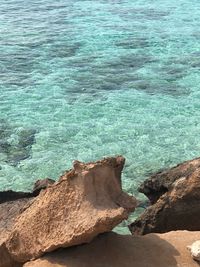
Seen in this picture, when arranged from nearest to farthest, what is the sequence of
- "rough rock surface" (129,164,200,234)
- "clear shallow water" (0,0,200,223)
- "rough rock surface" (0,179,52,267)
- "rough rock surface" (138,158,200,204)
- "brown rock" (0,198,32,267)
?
"brown rock" (0,198,32,267) < "rough rock surface" (129,164,200,234) < "rough rock surface" (0,179,52,267) < "rough rock surface" (138,158,200,204) < "clear shallow water" (0,0,200,223)

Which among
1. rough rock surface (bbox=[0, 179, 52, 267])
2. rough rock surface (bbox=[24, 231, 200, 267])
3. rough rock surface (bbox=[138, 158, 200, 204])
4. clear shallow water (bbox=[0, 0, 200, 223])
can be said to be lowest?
clear shallow water (bbox=[0, 0, 200, 223])

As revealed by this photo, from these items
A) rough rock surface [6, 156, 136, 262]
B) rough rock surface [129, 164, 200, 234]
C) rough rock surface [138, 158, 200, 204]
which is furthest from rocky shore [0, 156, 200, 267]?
rough rock surface [138, 158, 200, 204]

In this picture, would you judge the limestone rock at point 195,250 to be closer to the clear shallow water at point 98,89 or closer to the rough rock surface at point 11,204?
the rough rock surface at point 11,204

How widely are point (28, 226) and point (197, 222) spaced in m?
3.27

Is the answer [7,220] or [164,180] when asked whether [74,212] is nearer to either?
[7,220]

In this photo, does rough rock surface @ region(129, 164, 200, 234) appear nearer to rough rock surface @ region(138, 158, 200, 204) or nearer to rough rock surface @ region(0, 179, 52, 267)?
rough rock surface @ region(138, 158, 200, 204)

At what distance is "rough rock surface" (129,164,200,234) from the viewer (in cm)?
944

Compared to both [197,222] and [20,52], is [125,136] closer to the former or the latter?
[197,222]

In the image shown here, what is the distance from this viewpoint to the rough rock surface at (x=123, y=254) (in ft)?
23.6

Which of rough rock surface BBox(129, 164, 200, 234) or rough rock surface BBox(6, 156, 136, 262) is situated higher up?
rough rock surface BBox(6, 156, 136, 262)

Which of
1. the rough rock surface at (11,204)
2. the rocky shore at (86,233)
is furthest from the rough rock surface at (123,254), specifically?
the rough rock surface at (11,204)

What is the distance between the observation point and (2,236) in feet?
30.8

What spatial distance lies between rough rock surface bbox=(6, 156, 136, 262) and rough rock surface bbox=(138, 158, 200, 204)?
3143mm

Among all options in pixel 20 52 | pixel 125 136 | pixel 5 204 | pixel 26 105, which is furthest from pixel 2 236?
pixel 20 52
